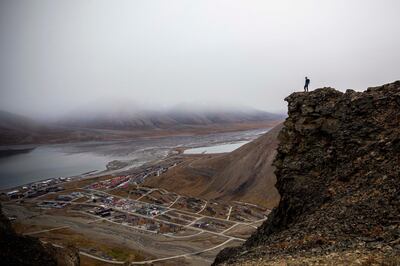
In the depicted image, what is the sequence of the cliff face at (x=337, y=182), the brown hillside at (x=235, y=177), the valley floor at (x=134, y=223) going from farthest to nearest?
1. the brown hillside at (x=235, y=177)
2. the valley floor at (x=134, y=223)
3. the cliff face at (x=337, y=182)

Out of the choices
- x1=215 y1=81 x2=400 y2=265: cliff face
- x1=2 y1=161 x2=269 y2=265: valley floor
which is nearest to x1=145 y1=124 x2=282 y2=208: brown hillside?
x1=2 y1=161 x2=269 y2=265: valley floor

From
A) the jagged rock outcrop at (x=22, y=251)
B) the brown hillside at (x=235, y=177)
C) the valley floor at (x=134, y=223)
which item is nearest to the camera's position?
the jagged rock outcrop at (x=22, y=251)

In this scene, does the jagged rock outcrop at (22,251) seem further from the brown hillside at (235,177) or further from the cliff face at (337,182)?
the brown hillside at (235,177)

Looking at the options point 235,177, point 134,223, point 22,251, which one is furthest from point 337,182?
point 235,177

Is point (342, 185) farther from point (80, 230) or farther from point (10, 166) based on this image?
point (10, 166)

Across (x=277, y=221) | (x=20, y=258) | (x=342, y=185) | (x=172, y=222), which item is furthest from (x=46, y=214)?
(x=342, y=185)

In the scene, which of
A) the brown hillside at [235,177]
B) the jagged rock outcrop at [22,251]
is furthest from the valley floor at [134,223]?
the jagged rock outcrop at [22,251]

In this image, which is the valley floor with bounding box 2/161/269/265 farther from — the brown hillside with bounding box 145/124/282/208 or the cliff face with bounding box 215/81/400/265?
the cliff face with bounding box 215/81/400/265
